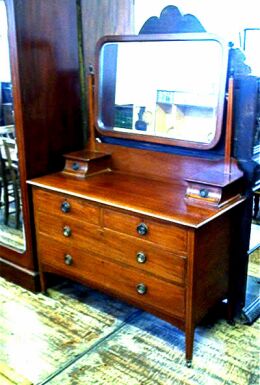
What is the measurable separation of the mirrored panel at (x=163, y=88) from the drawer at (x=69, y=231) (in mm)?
558

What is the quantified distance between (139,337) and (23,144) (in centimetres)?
117

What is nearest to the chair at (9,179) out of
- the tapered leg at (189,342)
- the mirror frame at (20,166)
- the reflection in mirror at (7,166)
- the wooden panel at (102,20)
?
the reflection in mirror at (7,166)

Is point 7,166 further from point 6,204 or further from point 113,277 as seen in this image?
point 113,277

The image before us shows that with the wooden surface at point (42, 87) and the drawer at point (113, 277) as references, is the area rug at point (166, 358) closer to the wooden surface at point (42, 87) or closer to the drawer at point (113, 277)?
the drawer at point (113, 277)

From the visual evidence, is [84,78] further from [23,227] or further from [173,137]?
[23,227]

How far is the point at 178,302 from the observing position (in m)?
1.95

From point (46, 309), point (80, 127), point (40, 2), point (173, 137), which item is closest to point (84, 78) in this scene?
point (80, 127)

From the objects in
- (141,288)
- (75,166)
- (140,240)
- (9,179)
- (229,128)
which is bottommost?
(141,288)

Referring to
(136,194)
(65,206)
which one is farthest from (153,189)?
(65,206)

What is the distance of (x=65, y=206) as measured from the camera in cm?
226

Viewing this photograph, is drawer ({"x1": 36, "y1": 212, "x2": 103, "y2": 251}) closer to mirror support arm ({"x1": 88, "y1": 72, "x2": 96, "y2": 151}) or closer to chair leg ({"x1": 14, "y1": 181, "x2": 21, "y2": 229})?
chair leg ({"x1": 14, "y1": 181, "x2": 21, "y2": 229})

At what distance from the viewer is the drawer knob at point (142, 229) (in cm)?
195

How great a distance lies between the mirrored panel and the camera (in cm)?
212

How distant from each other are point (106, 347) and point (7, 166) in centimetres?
120
